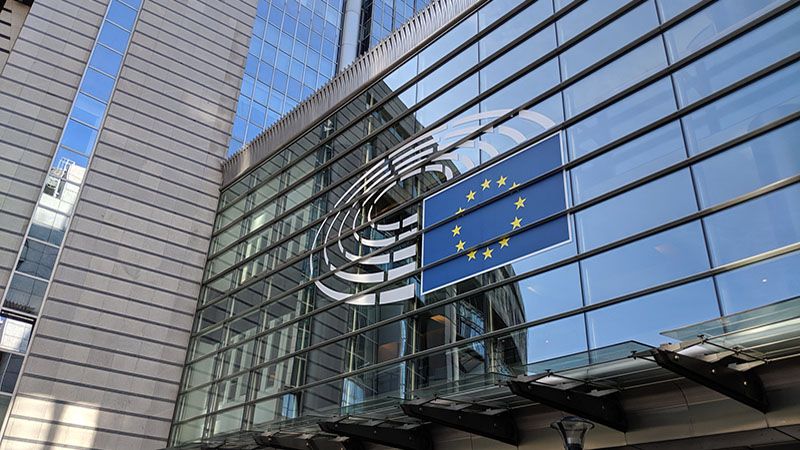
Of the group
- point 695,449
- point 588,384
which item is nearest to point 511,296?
point 588,384

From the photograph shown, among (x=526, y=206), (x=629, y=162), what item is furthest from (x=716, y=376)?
(x=526, y=206)

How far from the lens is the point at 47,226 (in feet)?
84.3

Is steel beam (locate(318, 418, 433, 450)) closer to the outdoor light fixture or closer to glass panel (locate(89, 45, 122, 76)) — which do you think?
the outdoor light fixture

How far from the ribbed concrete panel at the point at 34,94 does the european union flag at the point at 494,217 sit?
52.7ft

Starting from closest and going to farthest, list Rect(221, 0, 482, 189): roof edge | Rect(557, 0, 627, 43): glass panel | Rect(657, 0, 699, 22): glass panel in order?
Rect(657, 0, 699, 22): glass panel < Rect(557, 0, 627, 43): glass panel < Rect(221, 0, 482, 189): roof edge

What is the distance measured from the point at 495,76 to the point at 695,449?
1085 cm

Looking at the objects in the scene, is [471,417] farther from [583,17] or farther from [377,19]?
[377,19]

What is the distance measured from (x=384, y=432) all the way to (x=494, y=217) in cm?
571

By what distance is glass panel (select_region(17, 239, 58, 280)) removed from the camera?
81.4 feet

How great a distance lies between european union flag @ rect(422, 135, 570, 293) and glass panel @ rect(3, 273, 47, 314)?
1491 cm

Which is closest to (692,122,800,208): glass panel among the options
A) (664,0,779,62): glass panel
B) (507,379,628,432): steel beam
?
(664,0,779,62): glass panel

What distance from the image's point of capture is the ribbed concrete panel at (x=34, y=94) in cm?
2534

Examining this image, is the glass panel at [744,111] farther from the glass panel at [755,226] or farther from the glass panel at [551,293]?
the glass panel at [551,293]

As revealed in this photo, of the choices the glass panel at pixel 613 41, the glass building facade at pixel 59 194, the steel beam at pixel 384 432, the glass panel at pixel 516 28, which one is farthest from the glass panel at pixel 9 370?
the glass panel at pixel 613 41
